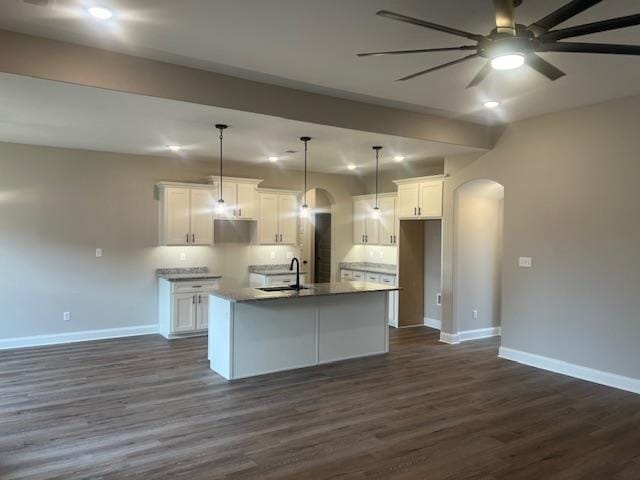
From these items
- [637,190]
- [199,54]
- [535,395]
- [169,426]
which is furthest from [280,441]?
[637,190]

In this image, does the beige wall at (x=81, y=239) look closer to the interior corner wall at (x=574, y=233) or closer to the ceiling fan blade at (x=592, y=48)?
the interior corner wall at (x=574, y=233)

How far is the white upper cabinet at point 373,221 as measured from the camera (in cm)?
778

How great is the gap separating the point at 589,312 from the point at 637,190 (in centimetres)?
136

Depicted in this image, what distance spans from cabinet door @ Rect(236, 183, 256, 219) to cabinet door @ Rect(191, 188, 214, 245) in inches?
18.1

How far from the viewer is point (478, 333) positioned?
267 inches

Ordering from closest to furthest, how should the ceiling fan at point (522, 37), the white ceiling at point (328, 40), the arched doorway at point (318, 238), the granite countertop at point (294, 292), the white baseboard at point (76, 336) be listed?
the ceiling fan at point (522, 37) < the white ceiling at point (328, 40) < the granite countertop at point (294, 292) < the white baseboard at point (76, 336) < the arched doorway at point (318, 238)

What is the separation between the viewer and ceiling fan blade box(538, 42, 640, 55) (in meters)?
→ 2.30

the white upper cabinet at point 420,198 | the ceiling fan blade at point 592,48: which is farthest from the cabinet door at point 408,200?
the ceiling fan blade at point 592,48

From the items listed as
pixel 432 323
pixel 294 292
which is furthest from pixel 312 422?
pixel 432 323

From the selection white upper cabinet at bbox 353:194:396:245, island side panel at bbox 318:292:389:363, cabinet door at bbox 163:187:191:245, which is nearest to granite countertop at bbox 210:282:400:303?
island side panel at bbox 318:292:389:363

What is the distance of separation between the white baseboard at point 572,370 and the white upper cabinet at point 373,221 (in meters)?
2.75

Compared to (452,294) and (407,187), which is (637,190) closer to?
(452,294)

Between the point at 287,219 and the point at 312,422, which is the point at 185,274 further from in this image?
the point at 312,422

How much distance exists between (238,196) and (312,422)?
4.30 meters
